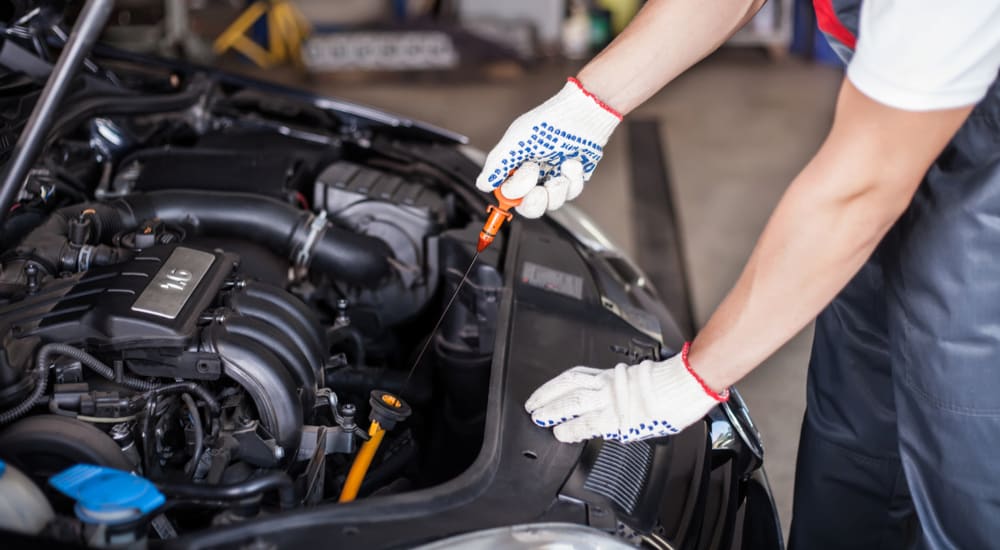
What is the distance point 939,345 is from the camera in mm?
1313

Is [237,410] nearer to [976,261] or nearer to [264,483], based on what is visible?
[264,483]

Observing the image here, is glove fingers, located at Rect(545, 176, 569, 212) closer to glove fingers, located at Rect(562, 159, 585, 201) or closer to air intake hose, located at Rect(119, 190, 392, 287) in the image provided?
glove fingers, located at Rect(562, 159, 585, 201)

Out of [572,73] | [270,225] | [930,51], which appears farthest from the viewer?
[572,73]

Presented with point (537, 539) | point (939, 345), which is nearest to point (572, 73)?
point (939, 345)

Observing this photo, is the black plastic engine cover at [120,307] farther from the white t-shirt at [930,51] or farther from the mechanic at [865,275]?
the white t-shirt at [930,51]

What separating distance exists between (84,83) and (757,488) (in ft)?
5.04

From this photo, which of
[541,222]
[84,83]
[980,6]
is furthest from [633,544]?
[84,83]

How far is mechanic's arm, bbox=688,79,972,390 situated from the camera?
1110 millimetres

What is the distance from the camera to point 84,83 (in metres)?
2.01

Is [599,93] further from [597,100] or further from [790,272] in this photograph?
[790,272]

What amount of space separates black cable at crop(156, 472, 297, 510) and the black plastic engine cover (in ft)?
0.77

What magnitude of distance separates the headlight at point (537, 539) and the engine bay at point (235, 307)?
263mm

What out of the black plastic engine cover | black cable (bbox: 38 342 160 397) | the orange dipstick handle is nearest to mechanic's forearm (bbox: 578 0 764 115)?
the orange dipstick handle

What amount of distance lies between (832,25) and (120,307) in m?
1.06
